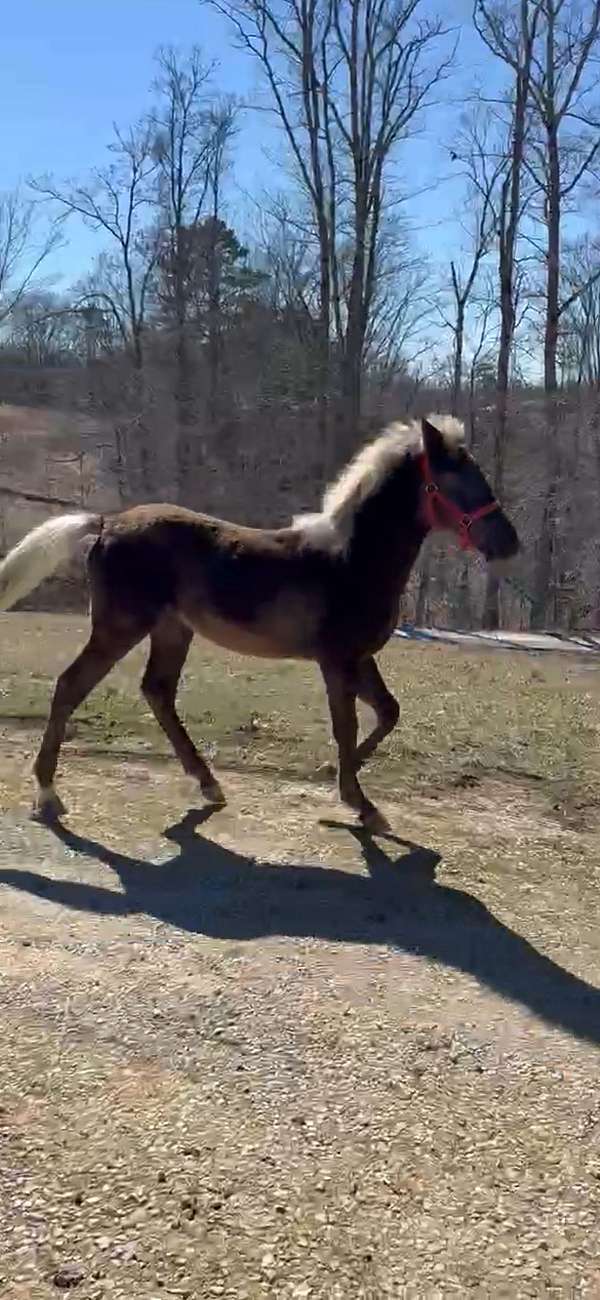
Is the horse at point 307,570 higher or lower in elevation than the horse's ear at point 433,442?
lower

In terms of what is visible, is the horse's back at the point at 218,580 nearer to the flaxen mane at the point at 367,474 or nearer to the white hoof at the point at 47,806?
the flaxen mane at the point at 367,474

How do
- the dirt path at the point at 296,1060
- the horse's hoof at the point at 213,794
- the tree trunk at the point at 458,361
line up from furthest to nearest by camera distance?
the tree trunk at the point at 458,361 < the horse's hoof at the point at 213,794 < the dirt path at the point at 296,1060

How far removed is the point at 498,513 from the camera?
15.8ft

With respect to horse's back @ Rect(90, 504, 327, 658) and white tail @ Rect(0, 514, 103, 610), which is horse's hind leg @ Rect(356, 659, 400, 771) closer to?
horse's back @ Rect(90, 504, 327, 658)

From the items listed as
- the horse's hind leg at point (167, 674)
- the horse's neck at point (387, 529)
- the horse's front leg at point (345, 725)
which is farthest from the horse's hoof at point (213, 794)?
the horse's neck at point (387, 529)

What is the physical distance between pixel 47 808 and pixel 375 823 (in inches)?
58.2

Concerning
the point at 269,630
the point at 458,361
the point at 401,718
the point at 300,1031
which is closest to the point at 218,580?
the point at 269,630

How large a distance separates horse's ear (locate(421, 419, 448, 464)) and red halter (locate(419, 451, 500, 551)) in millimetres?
29

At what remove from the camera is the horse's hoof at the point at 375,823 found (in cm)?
466

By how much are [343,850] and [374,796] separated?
0.74 metres

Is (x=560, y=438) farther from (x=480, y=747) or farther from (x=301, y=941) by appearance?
(x=301, y=941)

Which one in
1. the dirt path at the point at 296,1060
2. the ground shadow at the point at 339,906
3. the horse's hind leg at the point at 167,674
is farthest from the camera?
the horse's hind leg at the point at 167,674

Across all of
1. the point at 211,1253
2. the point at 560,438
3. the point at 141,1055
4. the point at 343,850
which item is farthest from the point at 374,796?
the point at 560,438

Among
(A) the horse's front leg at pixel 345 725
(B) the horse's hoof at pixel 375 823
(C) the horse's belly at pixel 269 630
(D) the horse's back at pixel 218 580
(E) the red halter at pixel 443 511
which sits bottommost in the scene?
(B) the horse's hoof at pixel 375 823
